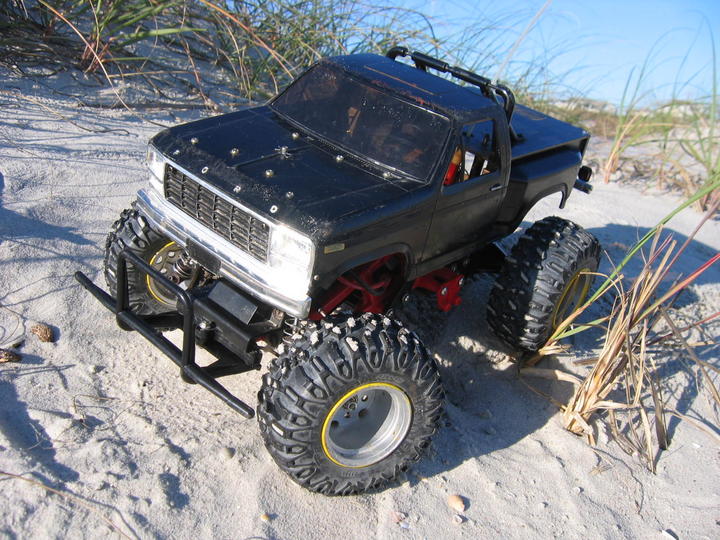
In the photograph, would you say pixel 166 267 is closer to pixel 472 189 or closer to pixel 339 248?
pixel 339 248

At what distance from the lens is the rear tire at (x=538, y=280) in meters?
4.31

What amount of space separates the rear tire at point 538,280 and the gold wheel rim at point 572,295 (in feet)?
0.05

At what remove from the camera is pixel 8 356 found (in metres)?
3.68

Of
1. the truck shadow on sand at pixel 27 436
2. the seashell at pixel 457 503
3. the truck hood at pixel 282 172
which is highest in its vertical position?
the truck hood at pixel 282 172

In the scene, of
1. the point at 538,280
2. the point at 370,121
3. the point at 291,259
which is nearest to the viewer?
the point at 291,259

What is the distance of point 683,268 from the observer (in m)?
6.57

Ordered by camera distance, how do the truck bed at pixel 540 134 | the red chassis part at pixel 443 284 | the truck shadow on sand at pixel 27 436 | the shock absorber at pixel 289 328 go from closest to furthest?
the truck shadow on sand at pixel 27 436 < the shock absorber at pixel 289 328 < the red chassis part at pixel 443 284 < the truck bed at pixel 540 134

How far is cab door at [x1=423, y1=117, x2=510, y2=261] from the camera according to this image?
12.9 ft

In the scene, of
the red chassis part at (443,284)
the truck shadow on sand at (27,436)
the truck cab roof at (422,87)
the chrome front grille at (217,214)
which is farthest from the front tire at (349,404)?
the truck cab roof at (422,87)

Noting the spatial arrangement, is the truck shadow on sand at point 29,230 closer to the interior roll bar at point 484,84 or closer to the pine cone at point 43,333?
the pine cone at point 43,333

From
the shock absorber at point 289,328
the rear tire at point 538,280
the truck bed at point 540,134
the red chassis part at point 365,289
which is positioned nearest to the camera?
the shock absorber at point 289,328

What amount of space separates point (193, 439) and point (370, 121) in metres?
1.95

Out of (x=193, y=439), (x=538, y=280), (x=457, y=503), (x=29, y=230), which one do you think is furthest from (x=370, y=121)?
(x=29, y=230)

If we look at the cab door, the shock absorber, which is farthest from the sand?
the cab door
